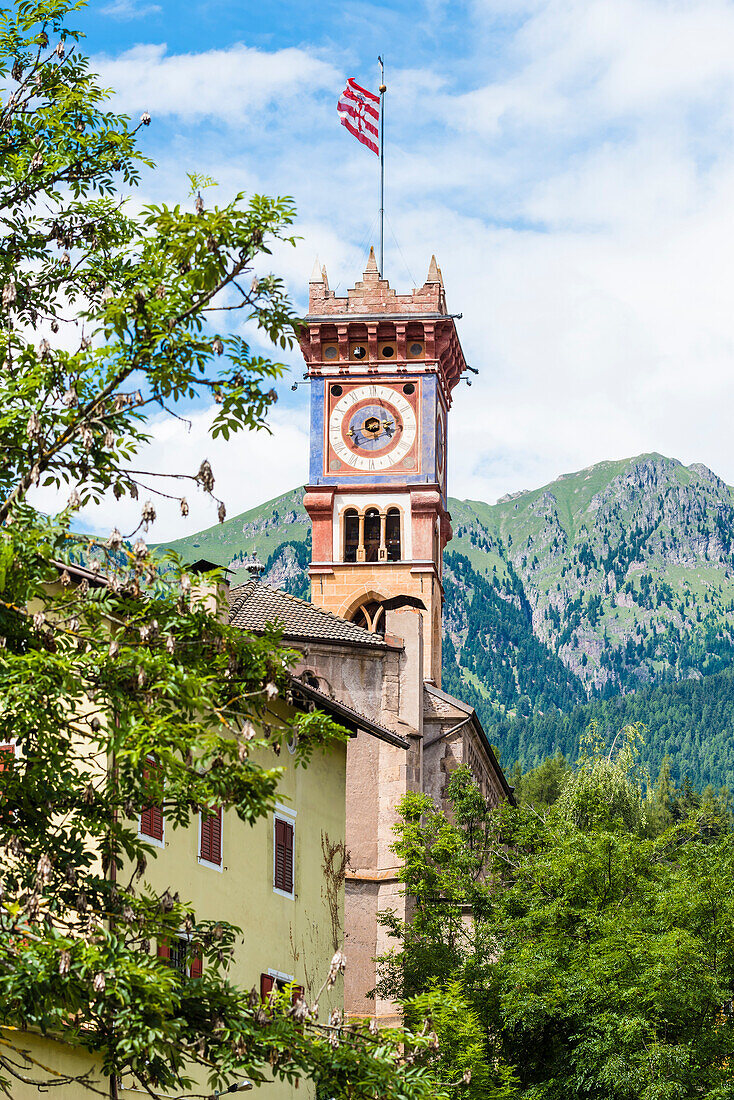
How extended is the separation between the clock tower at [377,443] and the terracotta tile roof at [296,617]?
26.0m

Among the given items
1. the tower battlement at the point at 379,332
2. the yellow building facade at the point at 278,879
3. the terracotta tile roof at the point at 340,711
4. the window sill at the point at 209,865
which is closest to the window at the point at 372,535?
the tower battlement at the point at 379,332

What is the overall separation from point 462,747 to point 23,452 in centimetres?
3372

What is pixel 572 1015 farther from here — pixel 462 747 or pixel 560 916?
pixel 462 747

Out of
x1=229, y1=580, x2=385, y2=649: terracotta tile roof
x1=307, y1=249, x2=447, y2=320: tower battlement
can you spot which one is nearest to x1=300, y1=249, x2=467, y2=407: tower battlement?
x1=307, y1=249, x2=447, y2=320: tower battlement

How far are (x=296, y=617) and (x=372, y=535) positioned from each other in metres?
30.5

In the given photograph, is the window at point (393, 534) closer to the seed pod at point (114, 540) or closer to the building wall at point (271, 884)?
the building wall at point (271, 884)

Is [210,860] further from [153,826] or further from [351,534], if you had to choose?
[351,534]

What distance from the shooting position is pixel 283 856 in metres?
29.6

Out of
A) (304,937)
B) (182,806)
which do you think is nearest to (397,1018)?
(304,937)

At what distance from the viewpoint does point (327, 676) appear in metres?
41.2

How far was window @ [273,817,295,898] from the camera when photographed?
29.2 metres

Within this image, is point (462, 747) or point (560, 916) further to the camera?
point (462, 747)

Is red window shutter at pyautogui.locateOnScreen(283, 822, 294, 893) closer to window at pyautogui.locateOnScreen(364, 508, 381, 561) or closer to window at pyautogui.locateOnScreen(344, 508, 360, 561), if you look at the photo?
window at pyautogui.locateOnScreen(364, 508, 381, 561)

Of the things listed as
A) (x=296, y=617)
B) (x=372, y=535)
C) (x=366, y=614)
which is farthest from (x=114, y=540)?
(x=372, y=535)
